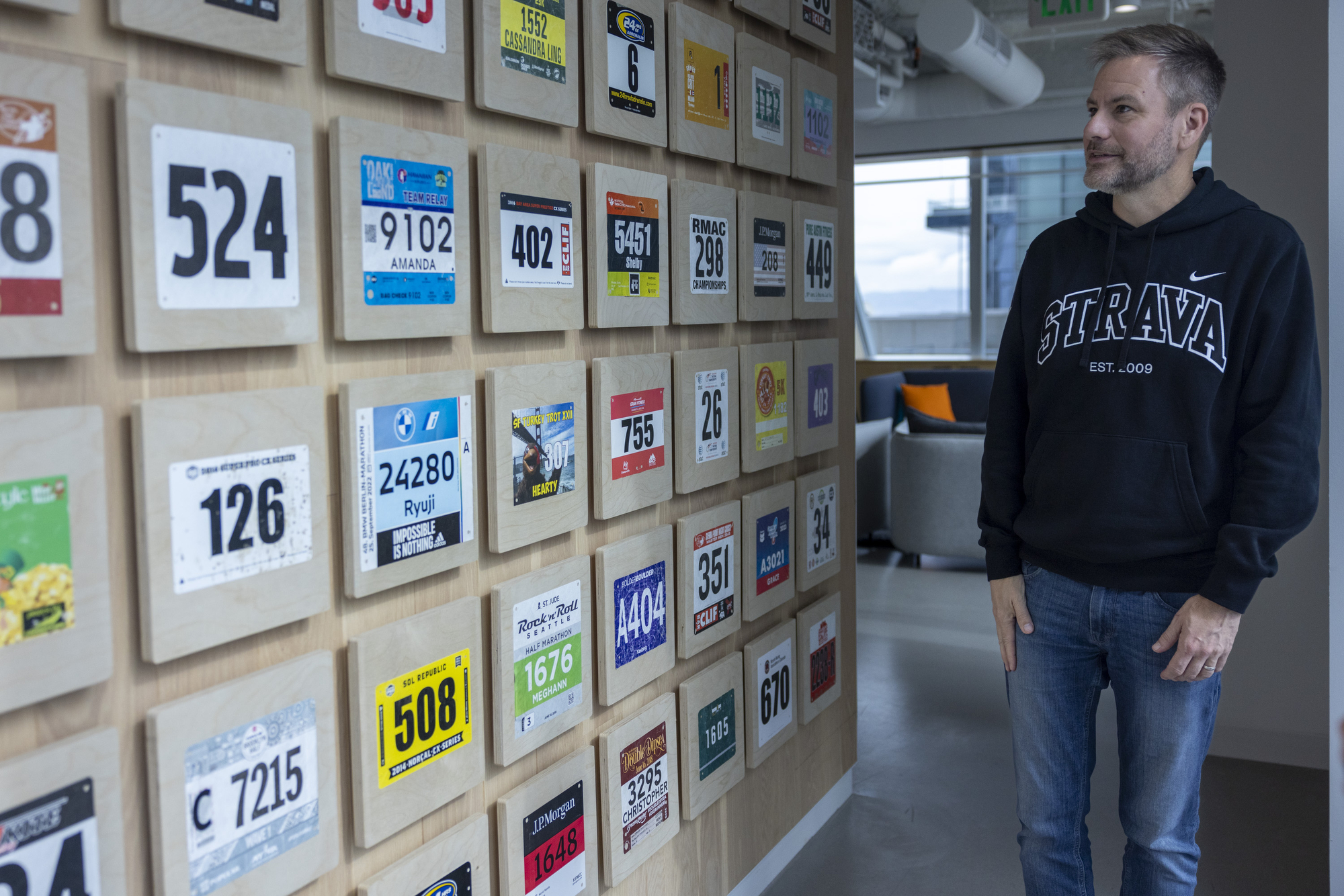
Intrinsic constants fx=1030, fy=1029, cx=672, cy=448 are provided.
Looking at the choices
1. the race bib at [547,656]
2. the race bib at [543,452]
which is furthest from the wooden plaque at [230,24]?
the race bib at [547,656]

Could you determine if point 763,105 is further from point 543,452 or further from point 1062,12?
point 1062,12

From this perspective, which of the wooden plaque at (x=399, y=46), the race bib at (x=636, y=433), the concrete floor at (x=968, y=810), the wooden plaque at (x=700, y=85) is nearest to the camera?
the wooden plaque at (x=399, y=46)

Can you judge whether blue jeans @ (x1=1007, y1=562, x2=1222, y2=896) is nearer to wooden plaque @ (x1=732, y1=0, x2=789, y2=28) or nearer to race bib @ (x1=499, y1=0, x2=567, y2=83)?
race bib @ (x1=499, y1=0, x2=567, y2=83)

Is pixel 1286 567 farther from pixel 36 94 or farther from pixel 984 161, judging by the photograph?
pixel 984 161

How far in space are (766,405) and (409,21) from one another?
46.4 inches

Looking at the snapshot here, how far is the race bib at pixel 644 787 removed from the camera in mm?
1776

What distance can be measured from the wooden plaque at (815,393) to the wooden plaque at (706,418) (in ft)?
0.97

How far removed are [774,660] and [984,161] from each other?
291 inches

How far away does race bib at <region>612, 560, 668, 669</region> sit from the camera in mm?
1743

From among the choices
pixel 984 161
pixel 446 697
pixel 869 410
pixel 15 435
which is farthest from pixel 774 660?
pixel 984 161

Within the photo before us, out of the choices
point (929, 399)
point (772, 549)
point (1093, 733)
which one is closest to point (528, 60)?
point (772, 549)

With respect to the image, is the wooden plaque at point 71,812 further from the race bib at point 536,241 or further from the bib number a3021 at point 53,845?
the race bib at point 536,241

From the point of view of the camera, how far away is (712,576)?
203 centimetres

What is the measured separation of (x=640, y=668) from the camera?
71.2 inches
